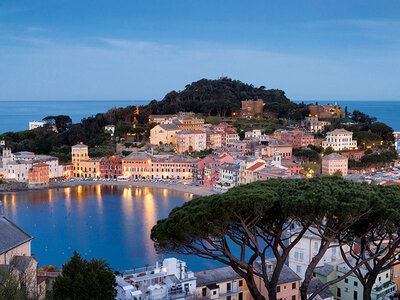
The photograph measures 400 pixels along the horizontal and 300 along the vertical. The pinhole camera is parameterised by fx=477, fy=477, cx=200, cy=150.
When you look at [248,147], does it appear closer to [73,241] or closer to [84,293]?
[73,241]

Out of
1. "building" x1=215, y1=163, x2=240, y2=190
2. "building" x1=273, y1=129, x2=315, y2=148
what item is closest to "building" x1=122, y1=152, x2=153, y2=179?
"building" x1=215, y1=163, x2=240, y2=190

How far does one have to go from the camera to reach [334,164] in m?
28.9

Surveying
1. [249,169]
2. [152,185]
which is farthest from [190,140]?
[249,169]

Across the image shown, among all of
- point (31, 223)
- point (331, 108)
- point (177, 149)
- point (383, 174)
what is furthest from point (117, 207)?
point (331, 108)

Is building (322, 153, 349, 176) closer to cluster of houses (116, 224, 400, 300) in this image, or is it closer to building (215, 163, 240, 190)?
building (215, 163, 240, 190)

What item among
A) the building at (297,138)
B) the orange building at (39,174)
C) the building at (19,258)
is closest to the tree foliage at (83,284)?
the building at (19,258)

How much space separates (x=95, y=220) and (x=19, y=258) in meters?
12.5

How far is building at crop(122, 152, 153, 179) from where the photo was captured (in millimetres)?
31156

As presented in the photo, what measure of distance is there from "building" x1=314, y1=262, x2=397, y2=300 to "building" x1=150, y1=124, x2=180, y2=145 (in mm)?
25611

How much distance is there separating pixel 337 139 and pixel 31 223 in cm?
2081

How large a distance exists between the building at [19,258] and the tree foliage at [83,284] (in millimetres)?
728

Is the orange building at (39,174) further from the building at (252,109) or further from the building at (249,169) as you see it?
the building at (252,109)

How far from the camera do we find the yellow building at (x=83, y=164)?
3184 centimetres

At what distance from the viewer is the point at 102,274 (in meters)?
7.69
